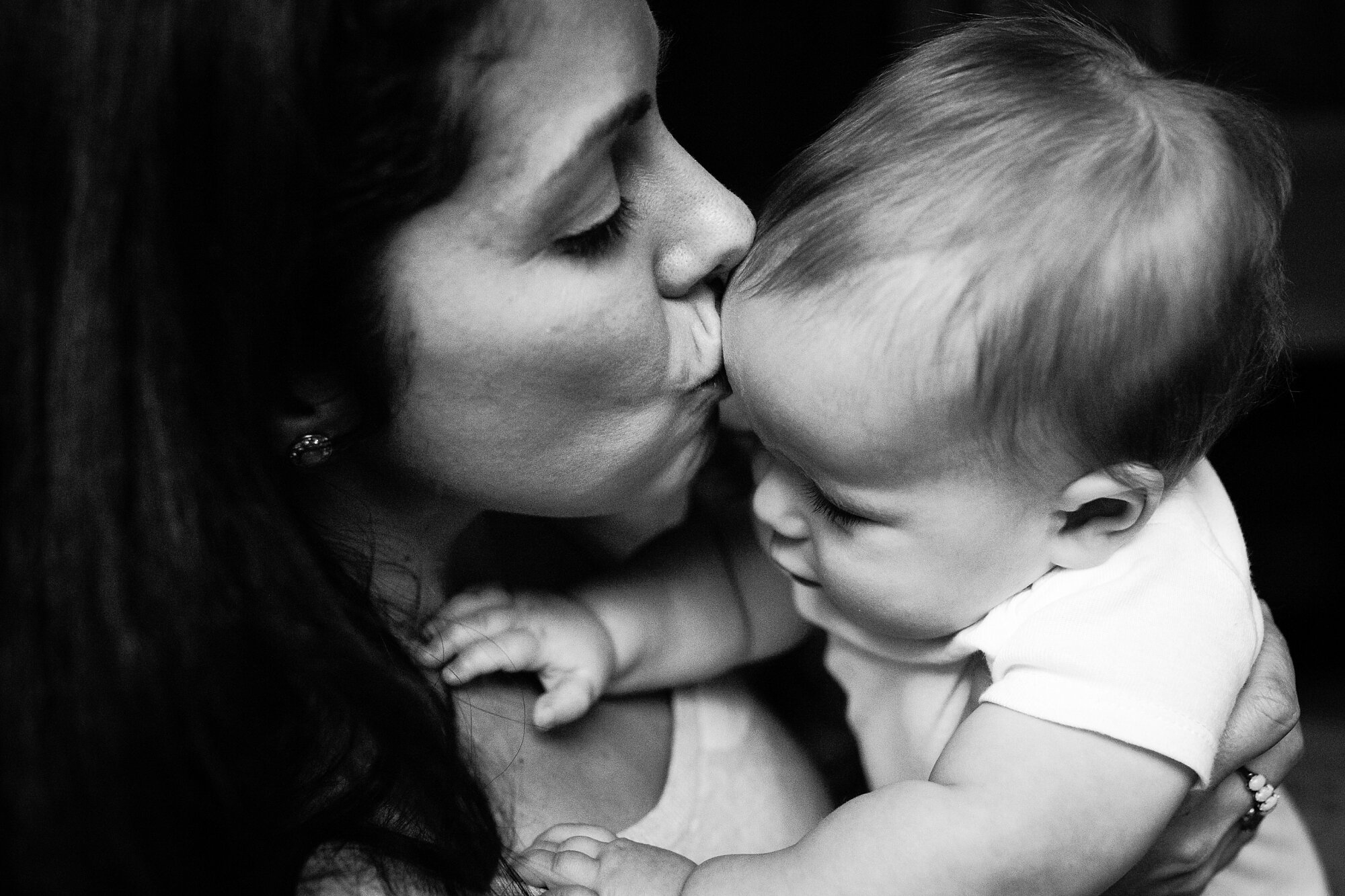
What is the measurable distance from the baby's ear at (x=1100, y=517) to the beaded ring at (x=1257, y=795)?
34 centimetres

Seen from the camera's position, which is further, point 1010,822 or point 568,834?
point 568,834

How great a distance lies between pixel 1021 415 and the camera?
883mm

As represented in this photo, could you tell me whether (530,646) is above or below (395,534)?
below

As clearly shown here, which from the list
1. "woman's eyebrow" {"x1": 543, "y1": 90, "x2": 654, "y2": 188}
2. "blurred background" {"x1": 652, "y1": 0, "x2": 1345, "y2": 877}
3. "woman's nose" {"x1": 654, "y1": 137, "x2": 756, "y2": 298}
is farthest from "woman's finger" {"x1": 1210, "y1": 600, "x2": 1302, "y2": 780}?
"blurred background" {"x1": 652, "y1": 0, "x2": 1345, "y2": 877}

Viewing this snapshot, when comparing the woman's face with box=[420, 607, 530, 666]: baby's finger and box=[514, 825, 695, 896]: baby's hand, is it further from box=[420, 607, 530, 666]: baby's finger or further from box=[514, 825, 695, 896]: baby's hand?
box=[514, 825, 695, 896]: baby's hand

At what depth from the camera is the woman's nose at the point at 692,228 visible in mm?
946

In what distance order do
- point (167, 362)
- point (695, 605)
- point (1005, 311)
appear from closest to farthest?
point (167, 362)
point (1005, 311)
point (695, 605)

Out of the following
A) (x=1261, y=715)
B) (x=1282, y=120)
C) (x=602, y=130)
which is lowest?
(x=1282, y=120)

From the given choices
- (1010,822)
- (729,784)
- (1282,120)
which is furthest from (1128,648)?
(1282,120)

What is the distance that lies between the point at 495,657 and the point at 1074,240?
0.56 meters

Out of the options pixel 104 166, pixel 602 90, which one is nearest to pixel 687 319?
pixel 602 90

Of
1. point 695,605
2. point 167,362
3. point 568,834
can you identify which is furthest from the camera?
point 695,605

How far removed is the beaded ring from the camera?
3.79 ft

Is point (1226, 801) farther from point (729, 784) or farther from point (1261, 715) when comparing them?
point (729, 784)
